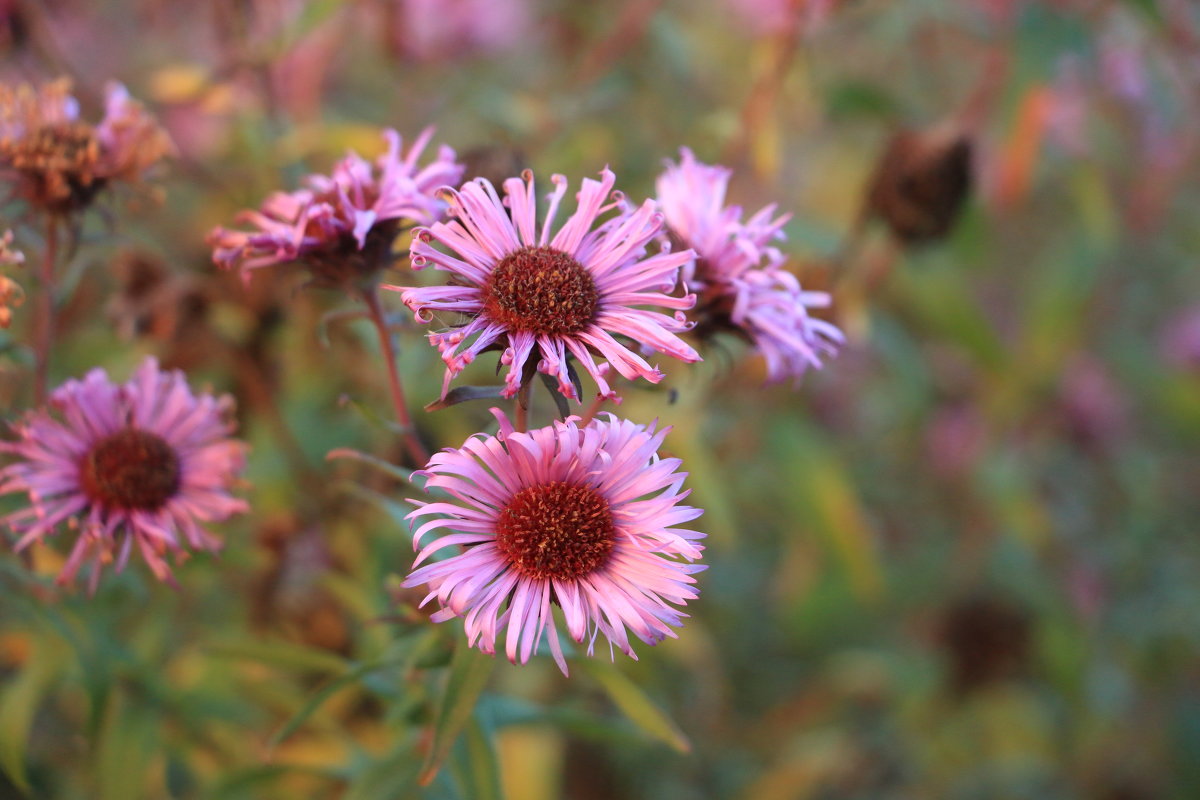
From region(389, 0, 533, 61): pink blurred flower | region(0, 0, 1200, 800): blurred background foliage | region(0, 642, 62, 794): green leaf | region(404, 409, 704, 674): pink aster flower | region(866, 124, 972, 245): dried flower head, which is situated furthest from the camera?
region(389, 0, 533, 61): pink blurred flower

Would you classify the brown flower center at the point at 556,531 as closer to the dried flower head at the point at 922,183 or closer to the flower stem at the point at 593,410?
the flower stem at the point at 593,410

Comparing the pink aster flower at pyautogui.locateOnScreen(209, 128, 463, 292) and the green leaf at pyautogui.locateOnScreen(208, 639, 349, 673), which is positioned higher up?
the pink aster flower at pyautogui.locateOnScreen(209, 128, 463, 292)

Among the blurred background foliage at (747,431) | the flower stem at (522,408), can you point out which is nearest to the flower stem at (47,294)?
the blurred background foliage at (747,431)

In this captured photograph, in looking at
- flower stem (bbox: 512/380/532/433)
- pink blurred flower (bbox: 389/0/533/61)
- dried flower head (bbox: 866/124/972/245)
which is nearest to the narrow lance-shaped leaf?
flower stem (bbox: 512/380/532/433)

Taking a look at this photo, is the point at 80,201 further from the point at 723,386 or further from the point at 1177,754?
the point at 1177,754

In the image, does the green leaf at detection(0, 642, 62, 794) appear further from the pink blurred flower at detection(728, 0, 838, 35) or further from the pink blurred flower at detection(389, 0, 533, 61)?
the pink blurred flower at detection(728, 0, 838, 35)

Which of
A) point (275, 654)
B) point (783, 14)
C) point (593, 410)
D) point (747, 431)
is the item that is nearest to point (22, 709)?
point (275, 654)

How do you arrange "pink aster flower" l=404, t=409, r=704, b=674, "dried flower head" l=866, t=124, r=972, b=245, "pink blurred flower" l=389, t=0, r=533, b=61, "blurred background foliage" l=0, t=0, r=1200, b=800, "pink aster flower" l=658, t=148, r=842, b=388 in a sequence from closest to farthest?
"pink aster flower" l=404, t=409, r=704, b=674, "pink aster flower" l=658, t=148, r=842, b=388, "blurred background foliage" l=0, t=0, r=1200, b=800, "dried flower head" l=866, t=124, r=972, b=245, "pink blurred flower" l=389, t=0, r=533, b=61
